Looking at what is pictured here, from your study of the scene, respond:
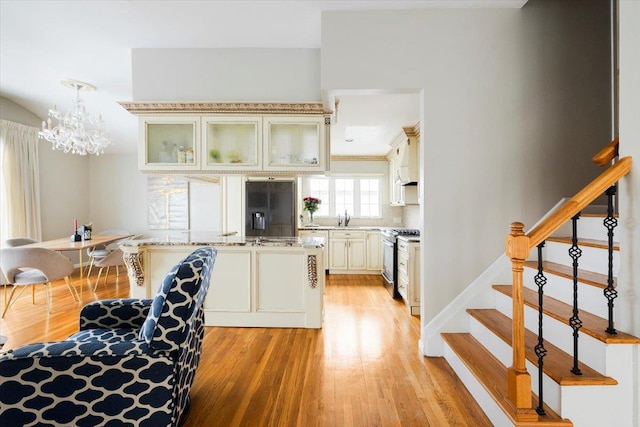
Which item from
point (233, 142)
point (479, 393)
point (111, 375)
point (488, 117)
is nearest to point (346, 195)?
point (233, 142)

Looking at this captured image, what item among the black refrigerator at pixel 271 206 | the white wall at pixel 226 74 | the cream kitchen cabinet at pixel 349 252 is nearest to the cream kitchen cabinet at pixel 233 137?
the white wall at pixel 226 74

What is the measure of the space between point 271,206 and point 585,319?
4248mm

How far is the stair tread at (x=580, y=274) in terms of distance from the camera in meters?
1.84

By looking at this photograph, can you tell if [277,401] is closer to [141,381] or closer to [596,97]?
[141,381]

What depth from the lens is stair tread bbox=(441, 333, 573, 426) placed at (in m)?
1.55

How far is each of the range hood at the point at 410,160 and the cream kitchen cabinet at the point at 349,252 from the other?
144 centimetres

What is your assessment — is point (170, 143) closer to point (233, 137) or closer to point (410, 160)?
point (233, 137)

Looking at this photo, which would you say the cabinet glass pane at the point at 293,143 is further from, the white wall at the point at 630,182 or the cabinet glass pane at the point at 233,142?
the white wall at the point at 630,182

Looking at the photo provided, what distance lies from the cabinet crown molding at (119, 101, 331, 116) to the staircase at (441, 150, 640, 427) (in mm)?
2328

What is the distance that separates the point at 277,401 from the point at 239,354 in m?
0.78

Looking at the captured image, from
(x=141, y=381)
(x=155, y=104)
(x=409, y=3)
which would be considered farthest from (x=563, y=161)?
(x=155, y=104)

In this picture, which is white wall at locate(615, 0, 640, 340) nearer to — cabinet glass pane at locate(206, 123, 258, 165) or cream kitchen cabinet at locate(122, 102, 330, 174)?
cream kitchen cabinet at locate(122, 102, 330, 174)

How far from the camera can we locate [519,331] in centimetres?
161

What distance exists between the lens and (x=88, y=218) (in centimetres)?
680
